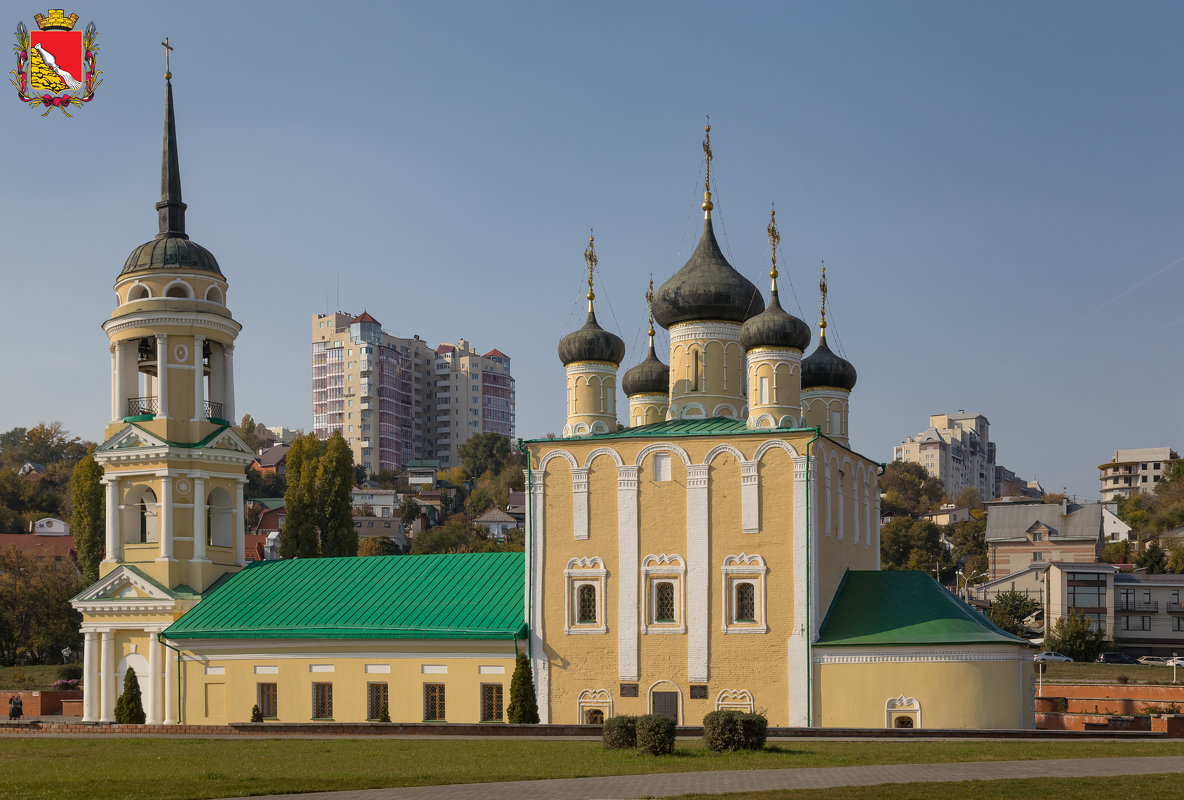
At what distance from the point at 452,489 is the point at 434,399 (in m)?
24.2

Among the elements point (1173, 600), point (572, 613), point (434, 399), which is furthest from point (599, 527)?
point (434, 399)

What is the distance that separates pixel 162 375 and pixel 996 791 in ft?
91.2

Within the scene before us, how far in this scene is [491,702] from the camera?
3366 cm

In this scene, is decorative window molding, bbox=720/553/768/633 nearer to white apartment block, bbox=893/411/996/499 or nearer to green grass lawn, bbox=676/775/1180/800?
green grass lawn, bbox=676/775/1180/800

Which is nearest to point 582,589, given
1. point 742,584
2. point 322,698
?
point 742,584

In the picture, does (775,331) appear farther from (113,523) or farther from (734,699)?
(113,523)

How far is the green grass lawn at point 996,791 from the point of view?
17.0 m

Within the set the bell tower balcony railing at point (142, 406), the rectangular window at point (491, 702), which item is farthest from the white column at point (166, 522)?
the rectangular window at point (491, 702)

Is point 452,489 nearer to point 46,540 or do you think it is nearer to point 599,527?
point 46,540

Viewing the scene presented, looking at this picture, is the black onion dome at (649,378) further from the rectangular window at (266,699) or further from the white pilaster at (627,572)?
the rectangular window at (266,699)

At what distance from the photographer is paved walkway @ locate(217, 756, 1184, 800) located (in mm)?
17688

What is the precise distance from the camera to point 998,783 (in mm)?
18203

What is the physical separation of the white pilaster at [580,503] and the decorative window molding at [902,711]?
8.14 meters

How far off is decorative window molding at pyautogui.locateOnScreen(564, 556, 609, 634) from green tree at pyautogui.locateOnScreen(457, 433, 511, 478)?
350 ft
